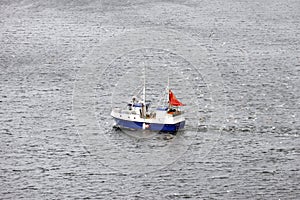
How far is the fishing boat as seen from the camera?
89.7 meters

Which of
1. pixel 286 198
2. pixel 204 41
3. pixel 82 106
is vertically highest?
pixel 204 41

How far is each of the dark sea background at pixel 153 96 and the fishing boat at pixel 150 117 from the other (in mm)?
1640

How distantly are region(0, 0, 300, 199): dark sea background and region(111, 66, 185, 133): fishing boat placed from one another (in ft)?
5.38

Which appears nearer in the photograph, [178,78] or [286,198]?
[286,198]

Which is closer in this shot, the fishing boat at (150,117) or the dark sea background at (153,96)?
the dark sea background at (153,96)

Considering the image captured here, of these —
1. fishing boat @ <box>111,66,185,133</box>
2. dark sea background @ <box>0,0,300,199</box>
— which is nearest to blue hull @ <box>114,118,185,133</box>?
fishing boat @ <box>111,66,185,133</box>

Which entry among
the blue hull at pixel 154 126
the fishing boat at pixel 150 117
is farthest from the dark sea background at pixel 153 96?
the fishing boat at pixel 150 117

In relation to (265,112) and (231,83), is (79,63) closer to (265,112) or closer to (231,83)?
(231,83)

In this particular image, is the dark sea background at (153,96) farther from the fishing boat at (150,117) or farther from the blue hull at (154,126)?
the fishing boat at (150,117)

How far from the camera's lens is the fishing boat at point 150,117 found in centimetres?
8969

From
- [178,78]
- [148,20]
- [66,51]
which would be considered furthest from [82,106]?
Result: [148,20]

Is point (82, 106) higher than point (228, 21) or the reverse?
the reverse

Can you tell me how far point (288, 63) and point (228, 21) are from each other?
3880 cm

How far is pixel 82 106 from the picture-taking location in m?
99.8
